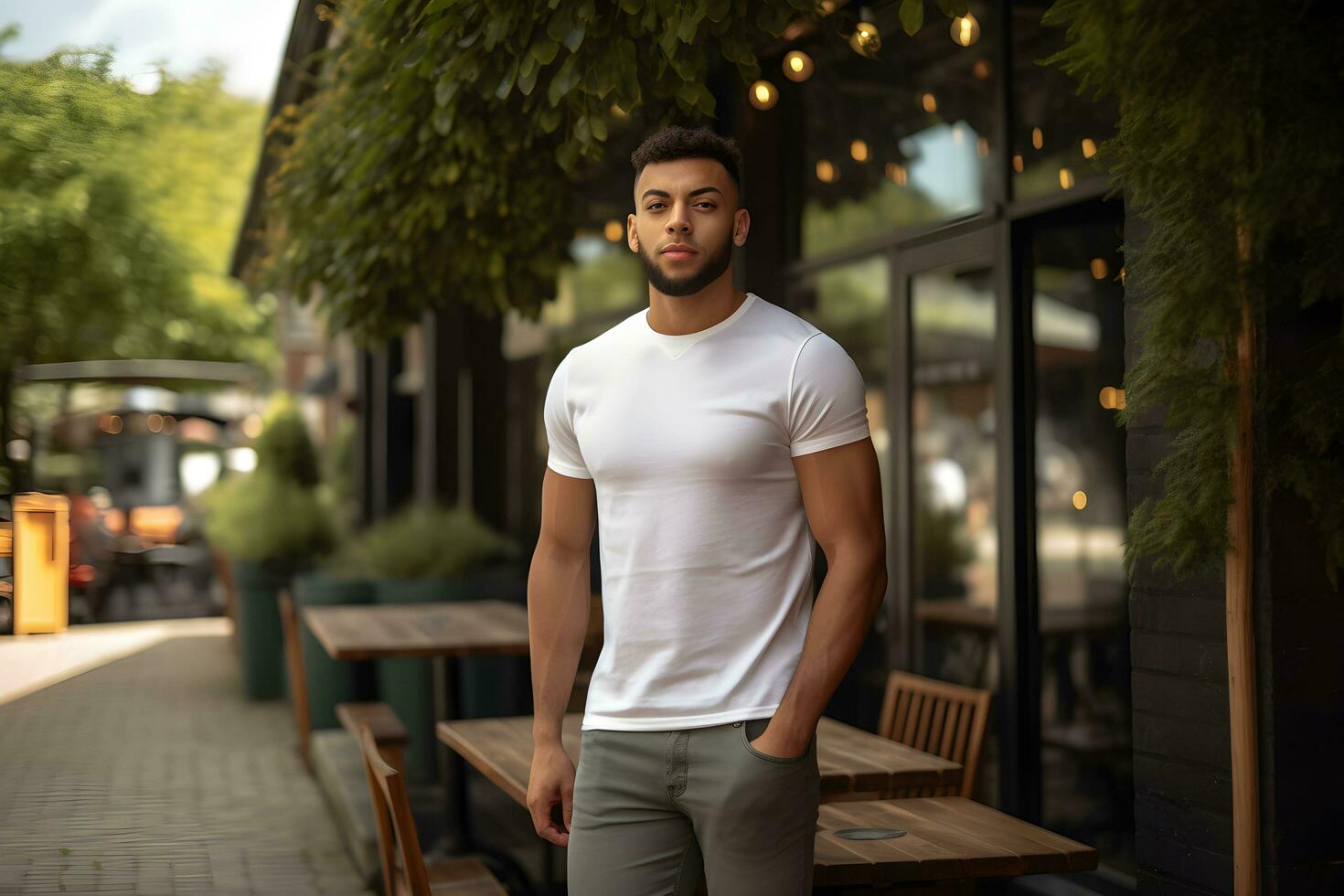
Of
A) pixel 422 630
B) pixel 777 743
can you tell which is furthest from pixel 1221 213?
pixel 422 630

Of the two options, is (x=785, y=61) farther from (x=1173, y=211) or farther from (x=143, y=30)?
(x=1173, y=211)

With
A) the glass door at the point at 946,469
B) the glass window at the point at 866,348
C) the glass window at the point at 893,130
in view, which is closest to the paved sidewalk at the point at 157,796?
the glass window at the point at 866,348

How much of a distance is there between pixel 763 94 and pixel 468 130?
1.78 metres

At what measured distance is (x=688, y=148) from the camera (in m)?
2.44

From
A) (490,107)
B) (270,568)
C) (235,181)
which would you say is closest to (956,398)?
(270,568)

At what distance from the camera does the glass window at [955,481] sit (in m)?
7.00

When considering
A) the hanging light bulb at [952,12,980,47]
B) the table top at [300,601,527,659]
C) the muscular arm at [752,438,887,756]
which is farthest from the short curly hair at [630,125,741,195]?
the table top at [300,601,527,659]

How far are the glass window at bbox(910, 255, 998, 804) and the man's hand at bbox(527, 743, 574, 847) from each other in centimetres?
319

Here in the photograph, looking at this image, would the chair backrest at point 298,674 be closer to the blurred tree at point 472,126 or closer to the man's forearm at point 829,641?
the blurred tree at point 472,126

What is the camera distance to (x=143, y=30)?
4.59 metres

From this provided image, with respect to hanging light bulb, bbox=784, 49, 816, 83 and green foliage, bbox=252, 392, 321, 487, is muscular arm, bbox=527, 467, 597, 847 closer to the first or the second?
hanging light bulb, bbox=784, 49, 816, 83

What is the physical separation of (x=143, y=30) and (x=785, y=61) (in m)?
2.74

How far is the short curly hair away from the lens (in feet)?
7.99

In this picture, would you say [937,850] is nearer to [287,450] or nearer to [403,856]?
[403,856]
